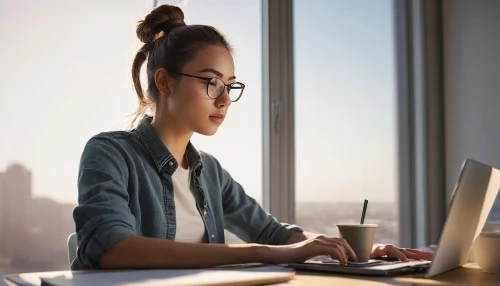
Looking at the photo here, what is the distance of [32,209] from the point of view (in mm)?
1982

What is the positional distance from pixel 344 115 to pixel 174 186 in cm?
156

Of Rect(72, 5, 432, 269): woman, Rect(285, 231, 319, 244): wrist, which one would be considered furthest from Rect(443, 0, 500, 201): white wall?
Rect(72, 5, 432, 269): woman

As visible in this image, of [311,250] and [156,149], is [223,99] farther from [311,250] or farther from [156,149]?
[311,250]

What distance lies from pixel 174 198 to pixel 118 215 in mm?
335

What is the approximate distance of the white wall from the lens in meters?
2.83

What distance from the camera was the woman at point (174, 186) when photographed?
1.14 m

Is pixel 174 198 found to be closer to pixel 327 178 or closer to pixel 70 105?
pixel 70 105

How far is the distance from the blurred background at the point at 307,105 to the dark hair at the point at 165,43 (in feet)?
1.34

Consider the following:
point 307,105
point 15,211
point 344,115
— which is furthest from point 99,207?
point 344,115

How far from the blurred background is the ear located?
1.71ft

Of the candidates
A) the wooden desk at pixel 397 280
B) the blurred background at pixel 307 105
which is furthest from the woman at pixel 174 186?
the blurred background at pixel 307 105

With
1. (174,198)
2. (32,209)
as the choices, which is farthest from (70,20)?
(174,198)

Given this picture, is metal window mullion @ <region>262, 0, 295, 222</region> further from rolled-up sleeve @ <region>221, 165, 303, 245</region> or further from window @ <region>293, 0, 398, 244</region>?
rolled-up sleeve @ <region>221, 165, 303, 245</region>

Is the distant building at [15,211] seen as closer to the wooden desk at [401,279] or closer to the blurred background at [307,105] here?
the blurred background at [307,105]
